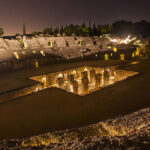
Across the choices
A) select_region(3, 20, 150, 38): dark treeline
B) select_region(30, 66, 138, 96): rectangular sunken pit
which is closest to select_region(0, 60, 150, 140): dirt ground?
select_region(30, 66, 138, 96): rectangular sunken pit

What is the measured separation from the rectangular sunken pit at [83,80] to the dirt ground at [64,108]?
1.77 meters

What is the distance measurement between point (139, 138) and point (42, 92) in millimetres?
4689

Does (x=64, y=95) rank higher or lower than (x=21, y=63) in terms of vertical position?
lower

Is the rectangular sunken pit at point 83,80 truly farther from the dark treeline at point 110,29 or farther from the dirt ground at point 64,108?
the dark treeline at point 110,29

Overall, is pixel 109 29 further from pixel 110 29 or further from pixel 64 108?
pixel 64 108

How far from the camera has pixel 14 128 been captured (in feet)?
12.0

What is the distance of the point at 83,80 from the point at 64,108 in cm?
314

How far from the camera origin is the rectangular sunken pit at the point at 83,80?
7820 mm

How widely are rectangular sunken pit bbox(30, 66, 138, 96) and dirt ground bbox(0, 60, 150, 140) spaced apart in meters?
1.77

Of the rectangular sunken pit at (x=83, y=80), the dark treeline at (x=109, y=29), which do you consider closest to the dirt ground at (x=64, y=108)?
the rectangular sunken pit at (x=83, y=80)

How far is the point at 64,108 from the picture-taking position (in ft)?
15.4

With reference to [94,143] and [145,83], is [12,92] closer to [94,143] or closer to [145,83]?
[94,143]

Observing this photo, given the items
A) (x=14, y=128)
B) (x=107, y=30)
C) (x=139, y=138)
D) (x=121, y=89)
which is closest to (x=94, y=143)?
(x=139, y=138)

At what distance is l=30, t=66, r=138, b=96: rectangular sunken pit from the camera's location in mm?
7820
